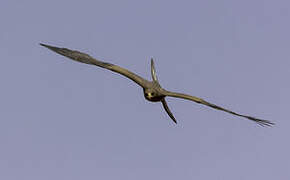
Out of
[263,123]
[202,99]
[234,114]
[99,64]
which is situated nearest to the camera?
[263,123]

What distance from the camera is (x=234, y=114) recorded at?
19.1 m

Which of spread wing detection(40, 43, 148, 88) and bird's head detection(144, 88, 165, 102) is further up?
spread wing detection(40, 43, 148, 88)

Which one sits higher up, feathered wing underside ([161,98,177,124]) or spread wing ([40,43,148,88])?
spread wing ([40,43,148,88])

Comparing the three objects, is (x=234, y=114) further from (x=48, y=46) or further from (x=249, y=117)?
(x=48, y=46)

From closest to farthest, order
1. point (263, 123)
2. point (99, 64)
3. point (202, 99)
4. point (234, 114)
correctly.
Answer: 1. point (263, 123)
2. point (234, 114)
3. point (202, 99)
4. point (99, 64)

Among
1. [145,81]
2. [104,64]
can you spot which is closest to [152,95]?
[145,81]

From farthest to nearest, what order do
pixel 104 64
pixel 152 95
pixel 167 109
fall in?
1. pixel 167 109
2. pixel 104 64
3. pixel 152 95

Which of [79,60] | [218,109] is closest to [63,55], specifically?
[79,60]

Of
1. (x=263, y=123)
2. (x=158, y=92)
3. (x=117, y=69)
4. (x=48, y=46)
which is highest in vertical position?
(x=48, y=46)

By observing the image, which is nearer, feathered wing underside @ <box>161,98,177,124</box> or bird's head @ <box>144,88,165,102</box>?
bird's head @ <box>144,88,165,102</box>

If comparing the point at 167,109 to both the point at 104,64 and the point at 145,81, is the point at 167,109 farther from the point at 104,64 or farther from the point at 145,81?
the point at 104,64

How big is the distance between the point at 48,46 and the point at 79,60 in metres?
1.74

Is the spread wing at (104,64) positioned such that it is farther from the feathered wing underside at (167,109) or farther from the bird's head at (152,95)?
the feathered wing underside at (167,109)

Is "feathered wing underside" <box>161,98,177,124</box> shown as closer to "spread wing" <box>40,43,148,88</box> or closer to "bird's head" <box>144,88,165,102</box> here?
"bird's head" <box>144,88,165,102</box>
